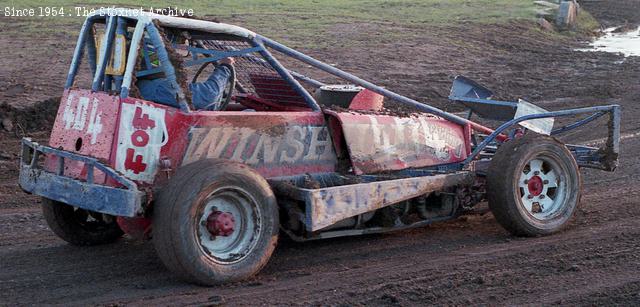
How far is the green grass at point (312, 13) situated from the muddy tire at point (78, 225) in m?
11.5

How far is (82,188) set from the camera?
6.35 meters

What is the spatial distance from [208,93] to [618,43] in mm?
20134

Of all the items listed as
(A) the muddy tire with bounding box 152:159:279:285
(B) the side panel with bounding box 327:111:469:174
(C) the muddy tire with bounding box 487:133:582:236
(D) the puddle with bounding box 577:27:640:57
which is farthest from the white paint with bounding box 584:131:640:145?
(D) the puddle with bounding box 577:27:640:57

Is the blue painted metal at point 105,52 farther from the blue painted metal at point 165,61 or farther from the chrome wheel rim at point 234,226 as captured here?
the chrome wheel rim at point 234,226

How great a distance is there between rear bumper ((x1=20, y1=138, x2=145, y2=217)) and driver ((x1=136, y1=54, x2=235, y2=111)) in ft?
2.11

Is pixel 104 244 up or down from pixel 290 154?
down

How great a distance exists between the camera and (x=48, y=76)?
14570 millimetres

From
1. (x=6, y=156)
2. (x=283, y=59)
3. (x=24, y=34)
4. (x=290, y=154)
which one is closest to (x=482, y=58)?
(x=283, y=59)

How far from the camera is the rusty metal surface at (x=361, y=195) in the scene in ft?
21.9

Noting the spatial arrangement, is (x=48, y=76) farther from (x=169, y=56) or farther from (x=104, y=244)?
(x=169, y=56)

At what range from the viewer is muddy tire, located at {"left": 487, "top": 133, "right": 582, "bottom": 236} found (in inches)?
293

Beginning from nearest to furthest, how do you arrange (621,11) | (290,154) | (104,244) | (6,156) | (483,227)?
(290,154), (104,244), (483,227), (6,156), (621,11)

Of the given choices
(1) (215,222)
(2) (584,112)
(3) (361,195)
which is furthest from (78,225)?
(2) (584,112)

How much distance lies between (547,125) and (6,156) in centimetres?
608
